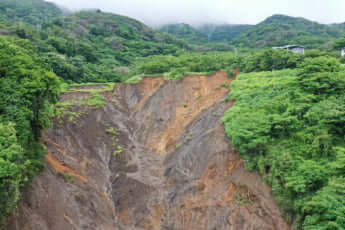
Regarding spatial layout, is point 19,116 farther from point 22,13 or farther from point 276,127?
point 22,13

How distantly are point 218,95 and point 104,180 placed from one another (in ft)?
49.9

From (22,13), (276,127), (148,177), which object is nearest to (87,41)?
(22,13)

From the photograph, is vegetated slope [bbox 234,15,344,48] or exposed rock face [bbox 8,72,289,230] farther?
vegetated slope [bbox 234,15,344,48]

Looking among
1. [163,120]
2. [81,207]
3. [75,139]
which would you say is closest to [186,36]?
[163,120]

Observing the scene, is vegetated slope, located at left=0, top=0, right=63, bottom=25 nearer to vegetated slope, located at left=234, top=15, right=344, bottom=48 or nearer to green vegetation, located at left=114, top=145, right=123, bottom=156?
vegetated slope, located at left=234, top=15, right=344, bottom=48

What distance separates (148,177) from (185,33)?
106m

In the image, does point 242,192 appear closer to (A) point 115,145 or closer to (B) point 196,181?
(B) point 196,181

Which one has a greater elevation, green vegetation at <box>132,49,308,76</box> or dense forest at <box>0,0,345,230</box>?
green vegetation at <box>132,49,308,76</box>

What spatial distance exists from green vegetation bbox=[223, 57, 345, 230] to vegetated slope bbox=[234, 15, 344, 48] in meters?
53.5

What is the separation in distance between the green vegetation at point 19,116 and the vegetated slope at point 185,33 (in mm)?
95115

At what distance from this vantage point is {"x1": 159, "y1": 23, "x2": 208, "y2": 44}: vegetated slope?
108 metres

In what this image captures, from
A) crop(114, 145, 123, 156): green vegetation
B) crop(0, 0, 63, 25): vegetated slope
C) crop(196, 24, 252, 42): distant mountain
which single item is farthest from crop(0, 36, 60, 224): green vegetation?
crop(196, 24, 252, 42): distant mountain

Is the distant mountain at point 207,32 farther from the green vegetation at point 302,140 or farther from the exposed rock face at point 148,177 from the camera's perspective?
the green vegetation at point 302,140

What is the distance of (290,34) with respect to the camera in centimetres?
7519
